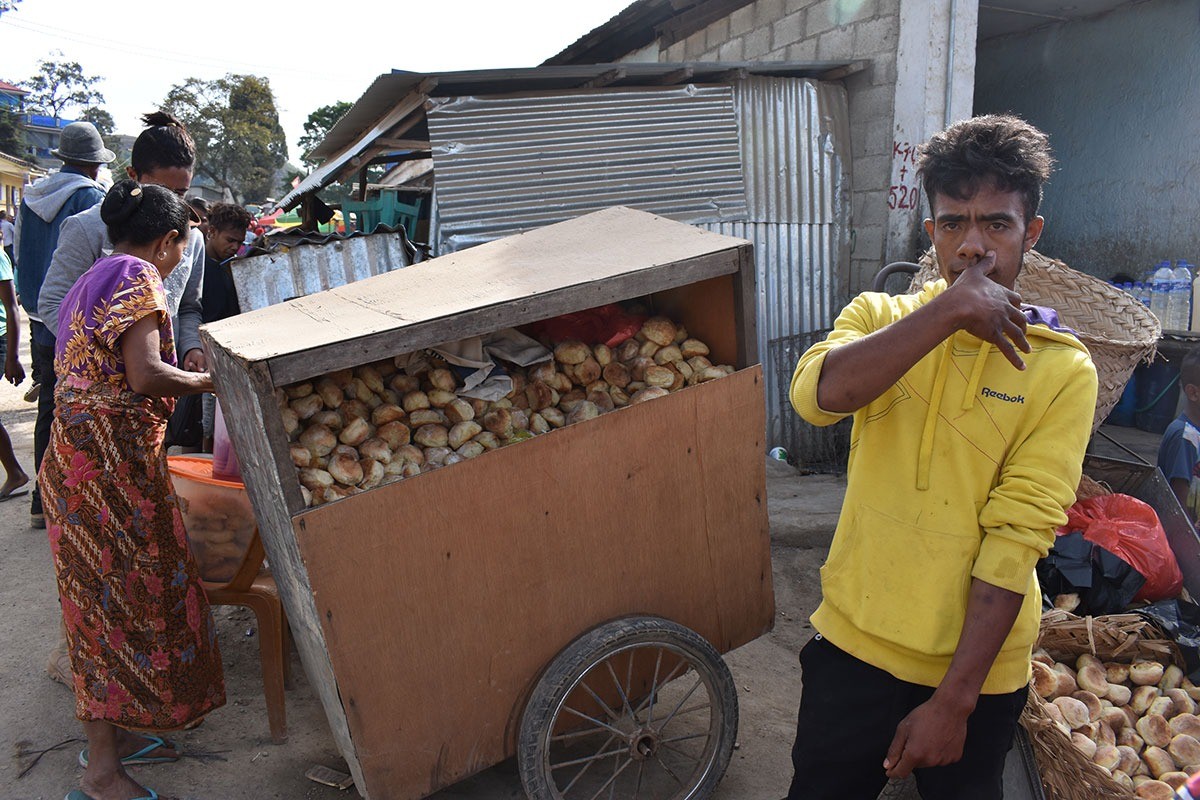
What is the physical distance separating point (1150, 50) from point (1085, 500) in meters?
5.20

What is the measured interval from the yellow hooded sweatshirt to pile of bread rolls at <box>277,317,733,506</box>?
0.71 m

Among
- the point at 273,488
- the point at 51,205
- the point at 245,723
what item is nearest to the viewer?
the point at 273,488

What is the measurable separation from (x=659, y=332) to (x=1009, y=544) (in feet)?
3.87

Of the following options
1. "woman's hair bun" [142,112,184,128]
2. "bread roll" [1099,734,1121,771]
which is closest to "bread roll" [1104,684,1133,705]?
"bread roll" [1099,734,1121,771]

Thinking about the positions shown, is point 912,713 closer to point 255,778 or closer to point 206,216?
point 255,778

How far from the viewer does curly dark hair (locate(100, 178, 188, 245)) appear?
7.95 feet

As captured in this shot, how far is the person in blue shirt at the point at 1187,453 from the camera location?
11.2 ft

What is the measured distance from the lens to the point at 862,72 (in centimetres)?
554

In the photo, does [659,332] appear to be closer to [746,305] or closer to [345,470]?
[746,305]

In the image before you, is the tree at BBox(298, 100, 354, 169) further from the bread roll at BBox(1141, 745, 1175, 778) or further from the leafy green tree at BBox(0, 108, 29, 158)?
the bread roll at BBox(1141, 745, 1175, 778)

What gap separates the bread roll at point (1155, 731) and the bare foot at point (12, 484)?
6120mm

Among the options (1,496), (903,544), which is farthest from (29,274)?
(903,544)

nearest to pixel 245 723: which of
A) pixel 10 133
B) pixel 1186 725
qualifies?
pixel 1186 725

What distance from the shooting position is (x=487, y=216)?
4719 millimetres
